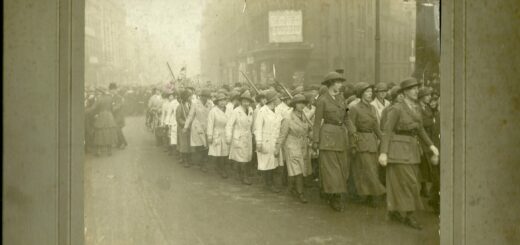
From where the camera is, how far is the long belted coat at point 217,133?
2.59 m

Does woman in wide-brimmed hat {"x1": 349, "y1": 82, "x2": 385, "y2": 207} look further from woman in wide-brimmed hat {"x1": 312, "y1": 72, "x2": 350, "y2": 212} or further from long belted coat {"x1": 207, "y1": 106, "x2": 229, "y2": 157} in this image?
long belted coat {"x1": 207, "y1": 106, "x2": 229, "y2": 157}

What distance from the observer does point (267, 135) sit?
2.65 m

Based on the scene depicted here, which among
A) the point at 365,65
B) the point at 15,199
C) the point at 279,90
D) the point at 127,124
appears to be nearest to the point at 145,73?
the point at 127,124

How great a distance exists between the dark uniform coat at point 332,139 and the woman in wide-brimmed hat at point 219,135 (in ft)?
1.65

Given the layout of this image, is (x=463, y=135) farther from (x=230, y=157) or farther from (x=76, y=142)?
(x=76, y=142)

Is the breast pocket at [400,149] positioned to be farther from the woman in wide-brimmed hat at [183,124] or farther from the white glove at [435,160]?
the woman in wide-brimmed hat at [183,124]

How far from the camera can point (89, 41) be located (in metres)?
2.39

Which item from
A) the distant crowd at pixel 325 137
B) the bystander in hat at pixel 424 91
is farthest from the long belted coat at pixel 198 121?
the bystander in hat at pixel 424 91

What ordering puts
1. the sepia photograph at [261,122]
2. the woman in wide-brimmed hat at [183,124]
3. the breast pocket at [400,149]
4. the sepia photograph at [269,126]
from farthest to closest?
the breast pocket at [400,149] < the woman in wide-brimmed hat at [183,124] < the sepia photograph at [269,126] < the sepia photograph at [261,122]

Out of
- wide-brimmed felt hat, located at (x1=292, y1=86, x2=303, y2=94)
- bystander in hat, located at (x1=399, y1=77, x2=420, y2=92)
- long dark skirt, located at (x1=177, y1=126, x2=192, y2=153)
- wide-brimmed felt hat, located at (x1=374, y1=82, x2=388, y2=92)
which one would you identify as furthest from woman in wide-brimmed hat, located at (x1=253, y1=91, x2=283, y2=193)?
bystander in hat, located at (x1=399, y1=77, x2=420, y2=92)

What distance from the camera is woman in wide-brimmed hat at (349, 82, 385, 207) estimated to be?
8.61 ft

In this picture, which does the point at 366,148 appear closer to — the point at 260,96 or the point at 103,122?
the point at 260,96

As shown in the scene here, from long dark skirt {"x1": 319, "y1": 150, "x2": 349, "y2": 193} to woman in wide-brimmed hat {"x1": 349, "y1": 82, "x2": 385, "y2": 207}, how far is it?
64mm

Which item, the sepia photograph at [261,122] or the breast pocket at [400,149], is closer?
the sepia photograph at [261,122]
